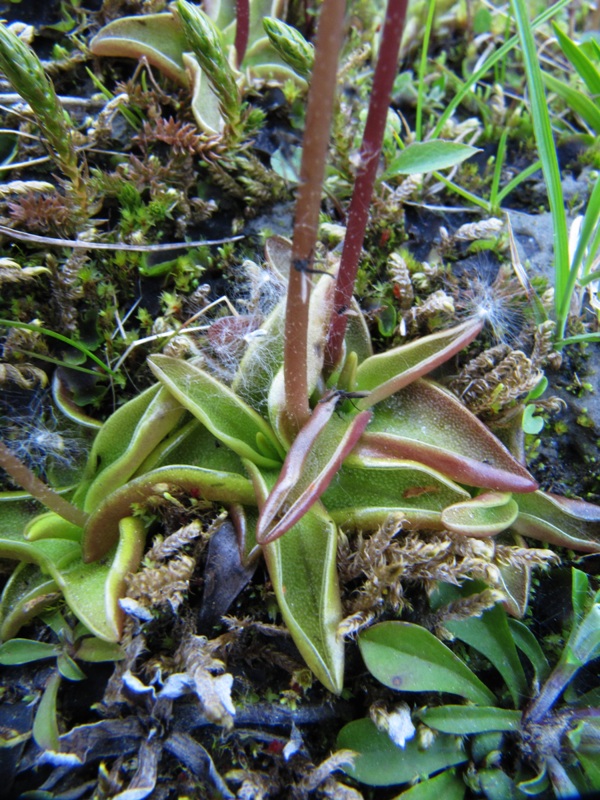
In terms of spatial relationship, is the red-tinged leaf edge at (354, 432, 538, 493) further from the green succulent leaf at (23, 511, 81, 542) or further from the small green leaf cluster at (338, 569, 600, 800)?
the green succulent leaf at (23, 511, 81, 542)

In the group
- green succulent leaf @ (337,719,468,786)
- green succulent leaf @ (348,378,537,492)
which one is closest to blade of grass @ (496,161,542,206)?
green succulent leaf @ (348,378,537,492)

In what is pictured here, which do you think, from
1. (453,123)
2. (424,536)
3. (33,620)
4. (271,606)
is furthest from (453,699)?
(453,123)

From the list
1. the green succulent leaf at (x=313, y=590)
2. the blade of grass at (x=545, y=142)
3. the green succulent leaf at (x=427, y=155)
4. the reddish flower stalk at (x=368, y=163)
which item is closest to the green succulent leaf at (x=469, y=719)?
the green succulent leaf at (x=313, y=590)

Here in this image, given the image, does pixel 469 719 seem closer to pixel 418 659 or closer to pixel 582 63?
pixel 418 659

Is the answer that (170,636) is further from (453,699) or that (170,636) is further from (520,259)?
(520,259)

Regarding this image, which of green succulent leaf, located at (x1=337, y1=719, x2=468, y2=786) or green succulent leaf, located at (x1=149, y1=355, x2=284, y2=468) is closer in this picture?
green succulent leaf, located at (x1=337, y1=719, x2=468, y2=786)

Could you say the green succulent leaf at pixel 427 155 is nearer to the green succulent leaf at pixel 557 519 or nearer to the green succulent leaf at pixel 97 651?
the green succulent leaf at pixel 557 519

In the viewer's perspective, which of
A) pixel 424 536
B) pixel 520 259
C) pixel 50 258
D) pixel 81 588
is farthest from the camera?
pixel 520 259

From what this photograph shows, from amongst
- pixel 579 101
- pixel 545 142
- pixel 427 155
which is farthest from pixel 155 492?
pixel 579 101
